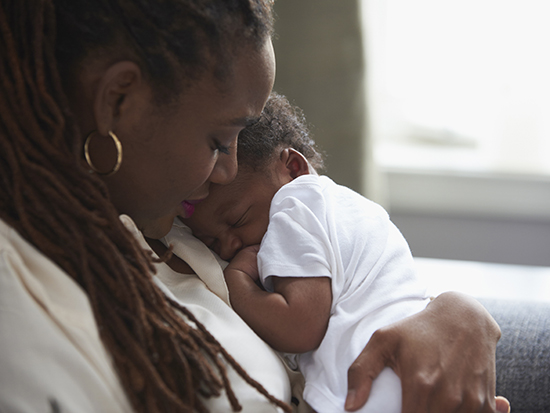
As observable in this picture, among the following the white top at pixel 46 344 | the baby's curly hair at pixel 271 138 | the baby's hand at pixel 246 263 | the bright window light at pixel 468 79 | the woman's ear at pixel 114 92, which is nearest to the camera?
the white top at pixel 46 344

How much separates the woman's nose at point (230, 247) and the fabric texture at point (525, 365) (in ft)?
1.94

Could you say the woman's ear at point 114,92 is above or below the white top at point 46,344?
above

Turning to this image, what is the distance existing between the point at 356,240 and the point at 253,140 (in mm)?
324

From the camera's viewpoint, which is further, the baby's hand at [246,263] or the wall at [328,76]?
the wall at [328,76]

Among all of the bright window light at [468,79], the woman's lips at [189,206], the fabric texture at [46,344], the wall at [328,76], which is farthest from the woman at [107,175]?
the bright window light at [468,79]

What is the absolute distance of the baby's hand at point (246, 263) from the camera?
40.2 inches

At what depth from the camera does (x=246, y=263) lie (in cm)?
104

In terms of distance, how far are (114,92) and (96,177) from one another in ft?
0.40

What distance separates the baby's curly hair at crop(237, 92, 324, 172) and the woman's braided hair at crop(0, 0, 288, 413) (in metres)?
0.41

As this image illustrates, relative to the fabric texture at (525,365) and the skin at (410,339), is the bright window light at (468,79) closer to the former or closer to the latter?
the fabric texture at (525,365)

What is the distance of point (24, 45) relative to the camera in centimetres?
67

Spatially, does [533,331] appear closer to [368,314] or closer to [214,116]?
[368,314]

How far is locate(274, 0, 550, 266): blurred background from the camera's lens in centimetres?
237

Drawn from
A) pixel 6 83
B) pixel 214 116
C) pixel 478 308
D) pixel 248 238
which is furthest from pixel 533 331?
pixel 6 83
